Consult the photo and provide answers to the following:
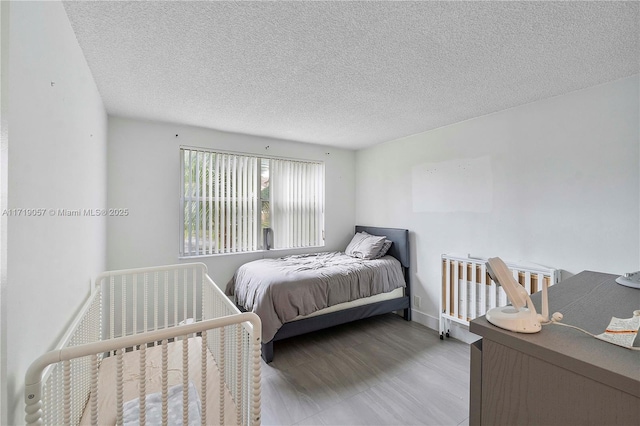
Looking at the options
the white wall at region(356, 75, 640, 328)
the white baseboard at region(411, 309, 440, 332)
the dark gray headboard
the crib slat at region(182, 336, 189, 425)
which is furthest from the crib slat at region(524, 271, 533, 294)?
the crib slat at region(182, 336, 189, 425)

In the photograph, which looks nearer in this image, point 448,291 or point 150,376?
point 150,376

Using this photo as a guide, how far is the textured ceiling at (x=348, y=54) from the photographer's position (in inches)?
51.9

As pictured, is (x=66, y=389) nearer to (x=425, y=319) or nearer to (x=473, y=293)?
(x=473, y=293)

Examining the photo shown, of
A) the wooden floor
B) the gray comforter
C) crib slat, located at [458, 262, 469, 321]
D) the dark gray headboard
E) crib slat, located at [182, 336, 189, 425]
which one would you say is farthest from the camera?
the dark gray headboard

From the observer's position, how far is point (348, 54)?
167 centimetres

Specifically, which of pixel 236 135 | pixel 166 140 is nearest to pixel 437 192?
pixel 236 135

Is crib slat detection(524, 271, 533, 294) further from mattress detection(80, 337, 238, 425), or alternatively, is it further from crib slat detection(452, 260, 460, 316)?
mattress detection(80, 337, 238, 425)

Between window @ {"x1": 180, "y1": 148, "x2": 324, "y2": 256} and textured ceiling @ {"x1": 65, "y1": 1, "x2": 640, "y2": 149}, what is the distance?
0.84 meters

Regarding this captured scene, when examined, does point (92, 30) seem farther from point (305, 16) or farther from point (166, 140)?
point (166, 140)

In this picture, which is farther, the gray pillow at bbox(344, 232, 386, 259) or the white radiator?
the gray pillow at bbox(344, 232, 386, 259)

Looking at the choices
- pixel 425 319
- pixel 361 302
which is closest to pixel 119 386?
pixel 361 302

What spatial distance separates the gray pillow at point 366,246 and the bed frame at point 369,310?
0.17 metres

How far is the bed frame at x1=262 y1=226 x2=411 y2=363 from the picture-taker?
2.56 meters

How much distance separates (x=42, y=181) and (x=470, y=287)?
10.6 feet
